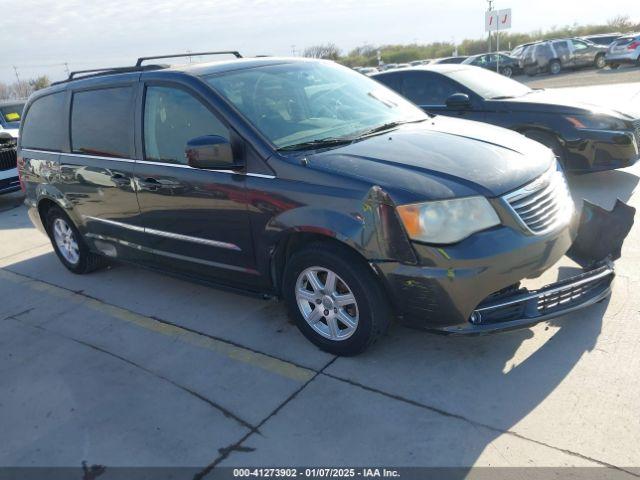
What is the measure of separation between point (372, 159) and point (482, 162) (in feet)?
2.12

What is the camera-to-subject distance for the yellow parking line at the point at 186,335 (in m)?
3.51

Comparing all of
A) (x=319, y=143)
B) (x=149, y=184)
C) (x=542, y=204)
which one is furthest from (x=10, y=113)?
(x=542, y=204)

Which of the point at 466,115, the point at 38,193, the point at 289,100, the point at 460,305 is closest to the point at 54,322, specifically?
the point at 38,193

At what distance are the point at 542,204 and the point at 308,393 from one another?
1.75 meters

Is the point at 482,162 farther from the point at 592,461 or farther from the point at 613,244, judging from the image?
the point at 592,461

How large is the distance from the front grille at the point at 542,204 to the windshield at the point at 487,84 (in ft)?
12.4

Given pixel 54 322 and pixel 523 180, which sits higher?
pixel 523 180

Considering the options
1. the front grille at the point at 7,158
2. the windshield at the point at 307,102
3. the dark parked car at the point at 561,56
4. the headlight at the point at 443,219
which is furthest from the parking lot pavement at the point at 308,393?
the dark parked car at the point at 561,56

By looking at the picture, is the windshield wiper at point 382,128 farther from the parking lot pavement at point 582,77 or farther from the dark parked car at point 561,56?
the dark parked car at point 561,56

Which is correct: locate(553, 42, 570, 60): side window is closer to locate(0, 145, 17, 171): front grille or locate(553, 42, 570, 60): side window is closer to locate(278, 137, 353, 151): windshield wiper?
locate(0, 145, 17, 171): front grille

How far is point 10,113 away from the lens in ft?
41.3

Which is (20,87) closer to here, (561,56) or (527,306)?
(561,56)

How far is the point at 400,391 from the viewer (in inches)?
124

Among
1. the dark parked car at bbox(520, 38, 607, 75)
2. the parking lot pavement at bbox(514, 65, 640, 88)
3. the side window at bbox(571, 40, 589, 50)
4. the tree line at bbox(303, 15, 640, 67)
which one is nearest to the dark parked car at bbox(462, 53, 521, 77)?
the parking lot pavement at bbox(514, 65, 640, 88)
